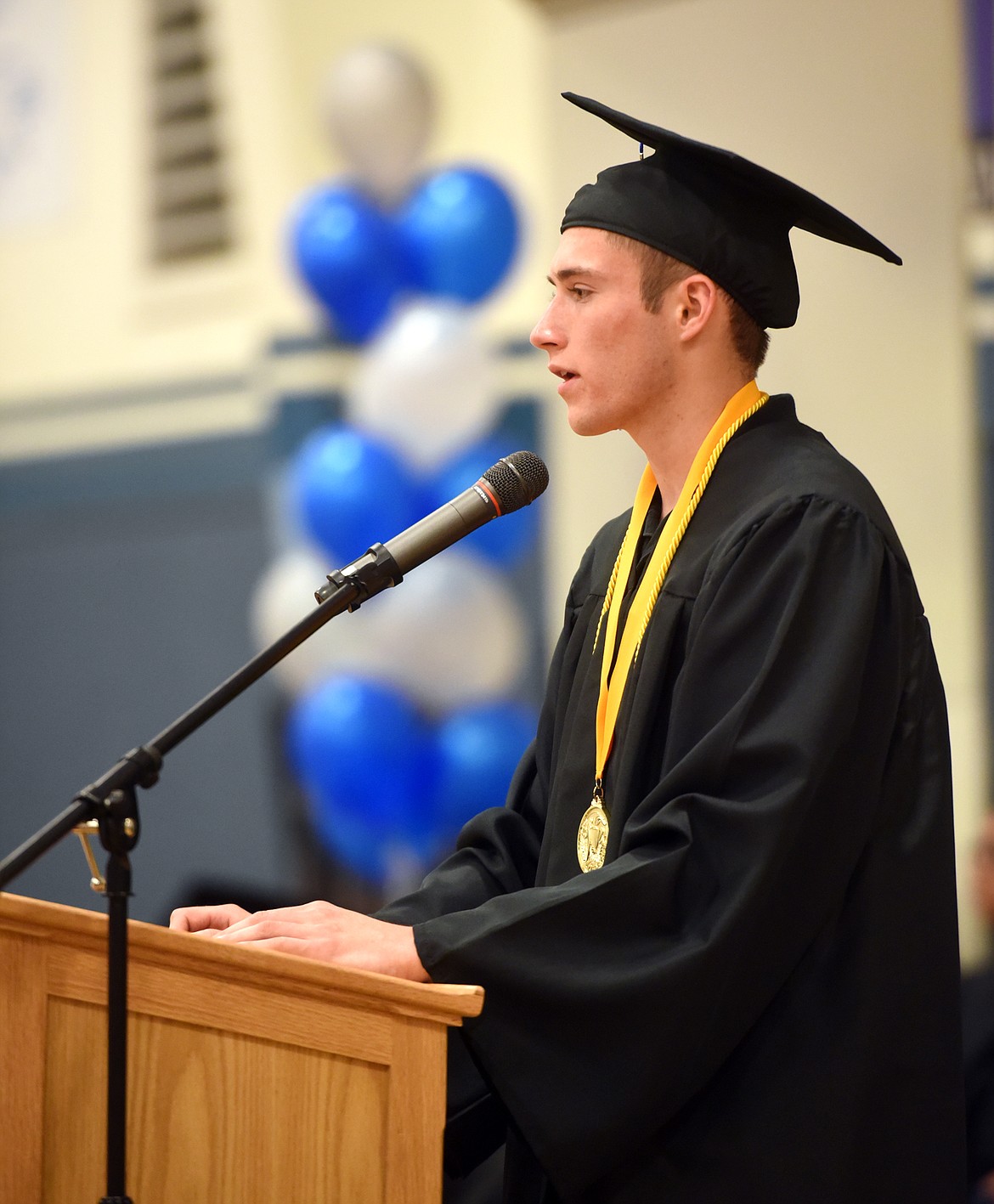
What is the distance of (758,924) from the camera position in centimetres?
181

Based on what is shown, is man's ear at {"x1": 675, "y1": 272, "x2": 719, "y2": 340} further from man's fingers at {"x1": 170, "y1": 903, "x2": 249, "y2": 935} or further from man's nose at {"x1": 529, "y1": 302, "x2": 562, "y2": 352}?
man's fingers at {"x1": 170, "y1": 903, "x2": 249, "y2": 935}

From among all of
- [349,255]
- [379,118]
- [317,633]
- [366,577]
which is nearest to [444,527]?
[366,577]

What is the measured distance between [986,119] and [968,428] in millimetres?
1143

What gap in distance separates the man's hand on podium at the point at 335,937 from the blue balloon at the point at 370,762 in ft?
11.1

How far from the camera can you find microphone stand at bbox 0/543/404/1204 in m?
1.59

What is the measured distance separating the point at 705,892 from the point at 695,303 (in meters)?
0.80

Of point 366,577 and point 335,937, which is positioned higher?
point 366,577

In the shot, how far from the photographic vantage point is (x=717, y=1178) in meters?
1.87

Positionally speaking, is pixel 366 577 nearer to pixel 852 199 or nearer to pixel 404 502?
pixel 852 199

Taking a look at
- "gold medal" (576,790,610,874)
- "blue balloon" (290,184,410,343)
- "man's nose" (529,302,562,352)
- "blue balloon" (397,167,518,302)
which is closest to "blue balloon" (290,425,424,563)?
"blue balloon" (290,184,410,343)

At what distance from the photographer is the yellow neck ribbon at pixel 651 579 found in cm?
211

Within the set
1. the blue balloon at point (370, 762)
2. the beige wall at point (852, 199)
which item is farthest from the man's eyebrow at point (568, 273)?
the blue balloon at point (370, 762)

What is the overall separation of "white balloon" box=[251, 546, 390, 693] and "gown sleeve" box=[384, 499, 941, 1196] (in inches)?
129

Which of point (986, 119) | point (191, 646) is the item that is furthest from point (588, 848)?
point (191, 646)
